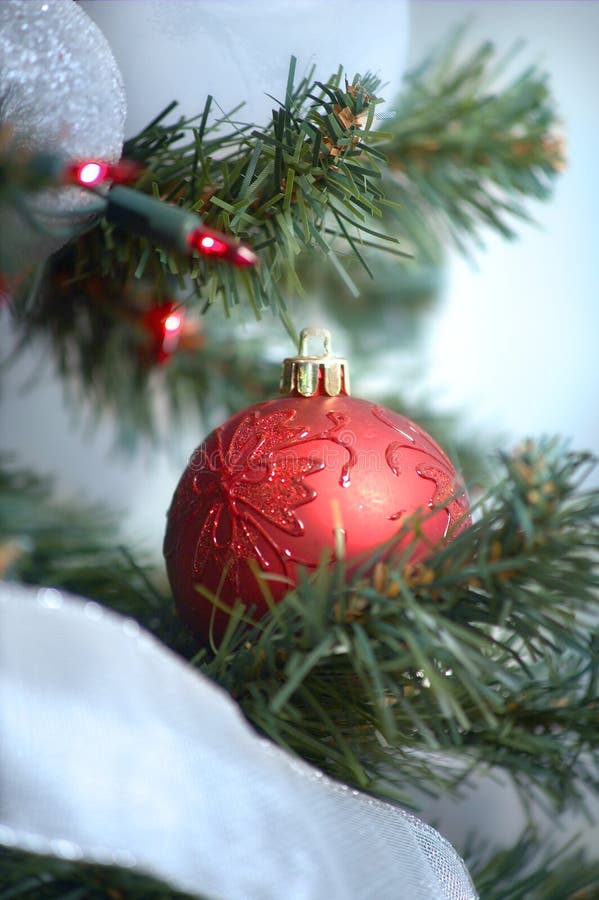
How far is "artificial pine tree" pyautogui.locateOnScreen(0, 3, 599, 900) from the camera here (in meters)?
0.23

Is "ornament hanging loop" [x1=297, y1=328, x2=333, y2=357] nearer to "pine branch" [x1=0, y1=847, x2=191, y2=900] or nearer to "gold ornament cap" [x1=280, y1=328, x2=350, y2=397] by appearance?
"gold ornament cap" [x1=280, y1=328, x2=350, y2=397]

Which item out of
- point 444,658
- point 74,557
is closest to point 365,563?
point 444,658

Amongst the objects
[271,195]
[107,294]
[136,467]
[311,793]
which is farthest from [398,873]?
[136,467]

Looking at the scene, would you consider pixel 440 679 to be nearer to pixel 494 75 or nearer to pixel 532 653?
pixel 532 653

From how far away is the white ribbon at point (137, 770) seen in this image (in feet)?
0.68

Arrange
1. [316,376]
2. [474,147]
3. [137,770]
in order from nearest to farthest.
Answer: [137,770], [316,376], [474,147]

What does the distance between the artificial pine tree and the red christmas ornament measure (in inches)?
0.5

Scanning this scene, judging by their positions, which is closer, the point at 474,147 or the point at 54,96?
the point at 54,96

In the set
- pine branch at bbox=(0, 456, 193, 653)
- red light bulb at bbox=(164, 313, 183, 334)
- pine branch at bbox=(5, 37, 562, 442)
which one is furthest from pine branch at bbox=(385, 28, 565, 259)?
pine branch at bbox=(0, 456, 193, 653)

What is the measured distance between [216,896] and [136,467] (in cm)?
65

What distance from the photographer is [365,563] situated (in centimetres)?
26

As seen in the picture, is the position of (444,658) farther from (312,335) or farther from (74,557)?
(74,557)

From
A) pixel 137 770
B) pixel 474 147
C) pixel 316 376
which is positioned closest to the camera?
pixel 137 770

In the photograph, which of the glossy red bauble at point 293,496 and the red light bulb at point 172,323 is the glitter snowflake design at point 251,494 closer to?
the glossy red bauble at point 293,496
